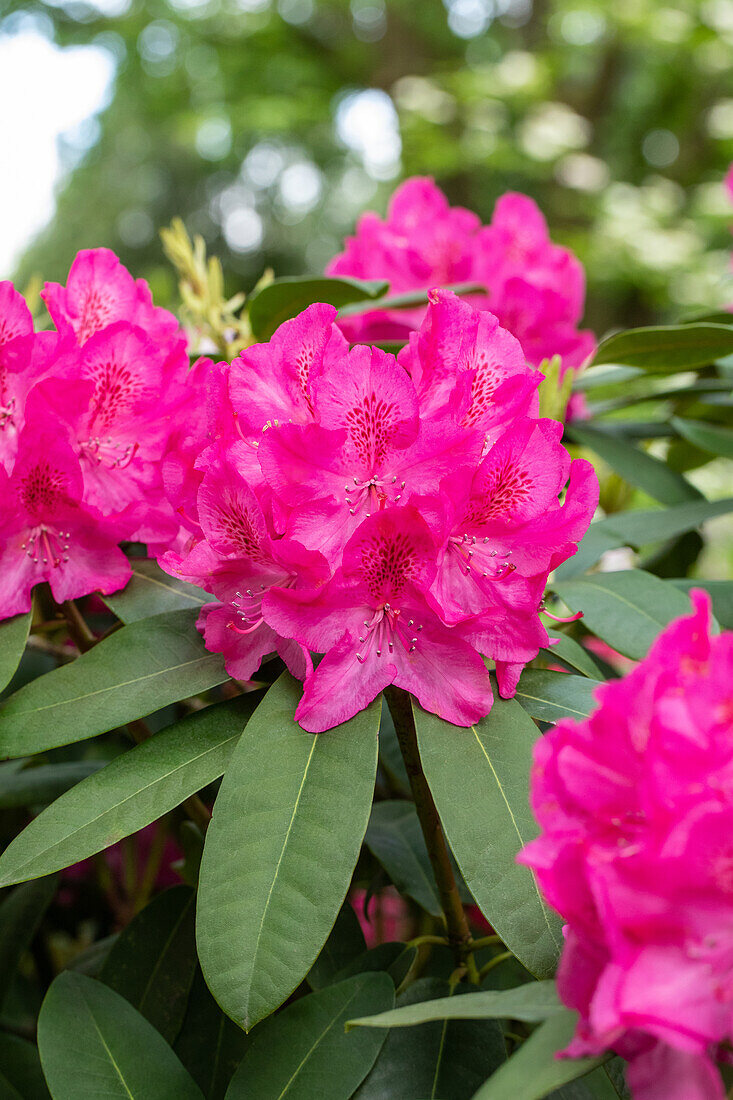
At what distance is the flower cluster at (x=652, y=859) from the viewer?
34cm

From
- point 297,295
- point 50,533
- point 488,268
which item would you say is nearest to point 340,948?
point 50,533

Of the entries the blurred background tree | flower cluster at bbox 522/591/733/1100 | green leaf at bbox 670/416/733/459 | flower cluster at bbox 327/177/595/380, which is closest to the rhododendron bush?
flower cluster at bbox 522/591/733/1100

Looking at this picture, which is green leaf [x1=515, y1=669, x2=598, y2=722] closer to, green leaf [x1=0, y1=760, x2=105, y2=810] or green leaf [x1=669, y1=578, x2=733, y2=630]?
green leaf [x1=669, y1=578, x2=733, y2=630]

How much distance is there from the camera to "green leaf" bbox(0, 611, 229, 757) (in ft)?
1.89

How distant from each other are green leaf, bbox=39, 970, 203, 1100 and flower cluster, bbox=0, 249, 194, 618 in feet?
0.87

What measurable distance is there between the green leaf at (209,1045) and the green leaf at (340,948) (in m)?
0.08

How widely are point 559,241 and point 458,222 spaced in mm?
4960

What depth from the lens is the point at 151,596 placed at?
0.69 meters

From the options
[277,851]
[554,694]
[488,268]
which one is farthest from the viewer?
[488,268]

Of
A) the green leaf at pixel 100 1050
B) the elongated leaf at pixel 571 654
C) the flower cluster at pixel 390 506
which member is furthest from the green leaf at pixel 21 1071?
the elongated leaf at pixel 571 654

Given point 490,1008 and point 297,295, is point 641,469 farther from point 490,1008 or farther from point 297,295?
point 490,1008

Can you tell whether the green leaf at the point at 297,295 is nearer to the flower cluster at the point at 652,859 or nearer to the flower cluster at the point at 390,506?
the flower cluster at the point at 390,506

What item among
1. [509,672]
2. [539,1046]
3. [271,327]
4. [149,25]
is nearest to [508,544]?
[509,672]

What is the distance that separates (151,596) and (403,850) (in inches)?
12.7
